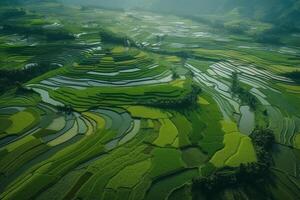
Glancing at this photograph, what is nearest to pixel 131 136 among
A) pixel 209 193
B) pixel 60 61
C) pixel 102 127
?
pixel 102 127

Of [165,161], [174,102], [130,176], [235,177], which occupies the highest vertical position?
[174,102]

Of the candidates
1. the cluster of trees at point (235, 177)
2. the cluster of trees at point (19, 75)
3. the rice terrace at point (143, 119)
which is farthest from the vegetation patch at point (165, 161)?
the cluster of trees at point (19, 75)

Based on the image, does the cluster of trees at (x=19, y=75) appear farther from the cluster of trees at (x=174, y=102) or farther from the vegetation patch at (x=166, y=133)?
the vegetation patch at (x=166, y=133)

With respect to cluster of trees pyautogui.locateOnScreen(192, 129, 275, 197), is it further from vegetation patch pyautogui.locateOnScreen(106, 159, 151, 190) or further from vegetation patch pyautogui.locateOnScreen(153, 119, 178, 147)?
vegetation patch pyautogui.locateOnScreen(153, 119, 178, 147)

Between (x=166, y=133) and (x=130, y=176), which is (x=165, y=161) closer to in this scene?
(x=130, y=176)

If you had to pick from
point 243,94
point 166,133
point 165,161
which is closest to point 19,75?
point 166,133

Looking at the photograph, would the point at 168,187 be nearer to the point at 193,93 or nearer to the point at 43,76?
the point at 193,93
